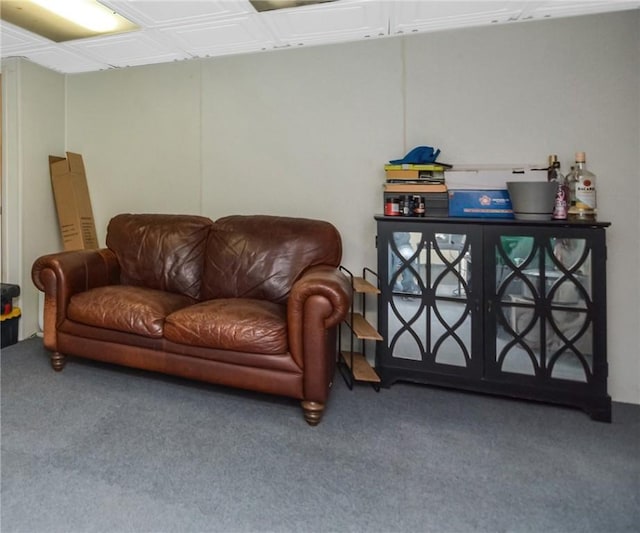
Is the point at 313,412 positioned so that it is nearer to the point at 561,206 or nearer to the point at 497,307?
the point at 497,307

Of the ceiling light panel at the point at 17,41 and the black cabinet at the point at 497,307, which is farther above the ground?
the ceiling light panel at the point at 17,41

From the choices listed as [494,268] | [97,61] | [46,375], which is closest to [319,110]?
[494,268]

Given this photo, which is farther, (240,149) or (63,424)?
(240,149)

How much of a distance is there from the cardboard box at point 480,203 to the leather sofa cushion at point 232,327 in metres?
1.23

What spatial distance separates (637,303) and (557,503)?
144 centimetres

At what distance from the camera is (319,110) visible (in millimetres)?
2771

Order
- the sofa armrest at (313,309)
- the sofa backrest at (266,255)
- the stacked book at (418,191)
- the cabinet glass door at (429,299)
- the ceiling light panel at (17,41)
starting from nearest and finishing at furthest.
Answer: the sofa armrest at (313,309) → the cabinet glass door at (429,299) → the stacked book at (418,191) → the sofa backrest at (266,255) → the ceiling light panel at (17,41)

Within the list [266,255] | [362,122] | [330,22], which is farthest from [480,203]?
[330,22]

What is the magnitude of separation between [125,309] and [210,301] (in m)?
0.48

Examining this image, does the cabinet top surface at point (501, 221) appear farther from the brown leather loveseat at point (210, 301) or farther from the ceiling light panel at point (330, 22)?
the ceiling light panel at point (330, 22)

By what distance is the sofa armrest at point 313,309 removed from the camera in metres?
1.84

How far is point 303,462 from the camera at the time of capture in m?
1.63

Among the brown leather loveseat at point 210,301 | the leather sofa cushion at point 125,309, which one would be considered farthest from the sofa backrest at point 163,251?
the leather sofa cushion at point 125,309

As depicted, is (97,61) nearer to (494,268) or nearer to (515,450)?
(494,268)
